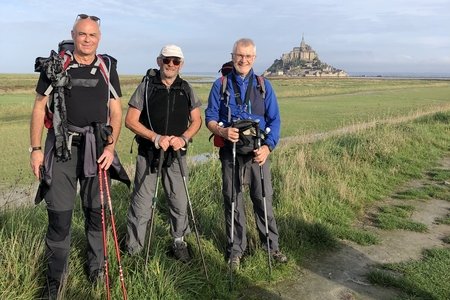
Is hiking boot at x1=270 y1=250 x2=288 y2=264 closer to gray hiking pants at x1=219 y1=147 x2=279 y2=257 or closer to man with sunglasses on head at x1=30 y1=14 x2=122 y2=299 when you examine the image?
gray hiking pants at x1=219 y1=147 x2=279 y2=257

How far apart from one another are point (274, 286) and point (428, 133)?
37.6ft

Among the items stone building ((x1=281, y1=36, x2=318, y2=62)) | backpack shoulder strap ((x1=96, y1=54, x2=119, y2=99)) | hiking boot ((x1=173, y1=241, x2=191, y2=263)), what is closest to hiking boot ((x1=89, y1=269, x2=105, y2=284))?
hiking boot ((x1=173, y1=241, x2=191, y2=263))

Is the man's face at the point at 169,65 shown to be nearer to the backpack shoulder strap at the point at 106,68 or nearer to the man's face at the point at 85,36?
the backpack shoulder strap at the point at 106,68

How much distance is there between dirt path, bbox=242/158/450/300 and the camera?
14.3ft

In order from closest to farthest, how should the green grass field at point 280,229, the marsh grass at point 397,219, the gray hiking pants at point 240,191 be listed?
the green grass field at point 280,229
the gray hiking pants at point 240,191
the marsh grass at point 397,219

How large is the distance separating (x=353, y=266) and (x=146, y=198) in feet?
8.51

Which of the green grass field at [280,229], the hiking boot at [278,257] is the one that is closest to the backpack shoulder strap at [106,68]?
the green grass field at [280,229]

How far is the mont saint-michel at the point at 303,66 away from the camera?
174025 millimetres

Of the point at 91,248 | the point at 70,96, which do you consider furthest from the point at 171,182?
the point at 70,96

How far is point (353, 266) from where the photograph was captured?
5.02 m

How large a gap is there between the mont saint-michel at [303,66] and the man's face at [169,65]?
16919 cm

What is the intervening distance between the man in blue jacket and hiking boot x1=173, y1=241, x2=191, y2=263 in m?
0.48

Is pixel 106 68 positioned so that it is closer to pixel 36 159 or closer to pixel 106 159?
pixel 106 159

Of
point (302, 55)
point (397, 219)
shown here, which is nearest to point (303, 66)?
point (302, 55)
